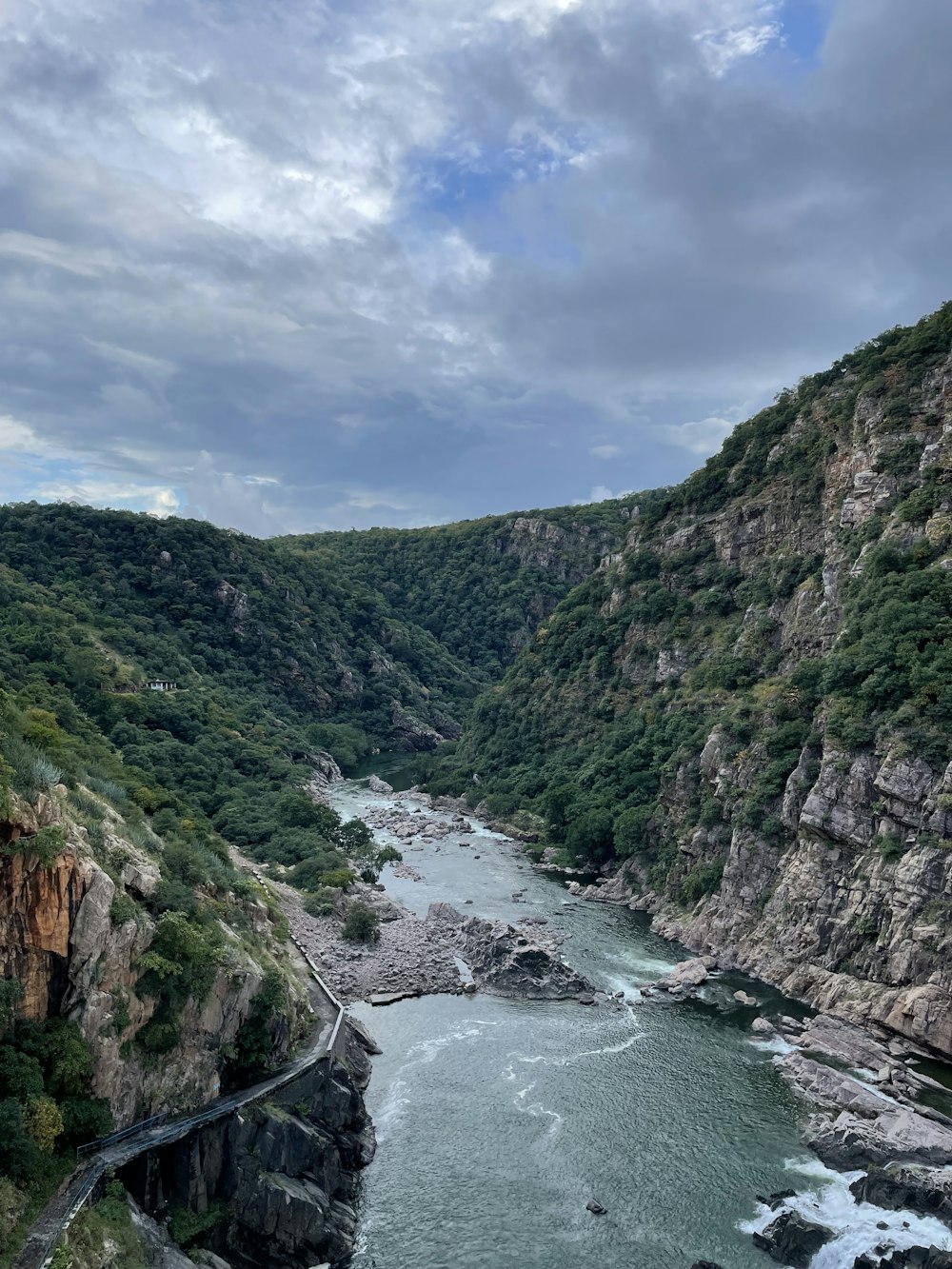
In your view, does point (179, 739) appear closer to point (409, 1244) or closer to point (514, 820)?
point (514, 820)

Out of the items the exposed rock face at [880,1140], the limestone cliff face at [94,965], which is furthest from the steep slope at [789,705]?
the limestone cliff face at [94,965]

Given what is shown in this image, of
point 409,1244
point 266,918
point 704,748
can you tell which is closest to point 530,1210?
point 409,1244

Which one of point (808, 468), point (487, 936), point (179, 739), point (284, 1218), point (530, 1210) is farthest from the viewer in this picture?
point (179, 739)

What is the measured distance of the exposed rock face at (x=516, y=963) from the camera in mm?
54188

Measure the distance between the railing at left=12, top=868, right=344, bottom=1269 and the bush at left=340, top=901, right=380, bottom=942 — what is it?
76.0ft

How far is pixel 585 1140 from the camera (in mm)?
38406

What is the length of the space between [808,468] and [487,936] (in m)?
54.3

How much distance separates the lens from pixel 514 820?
3836 inches

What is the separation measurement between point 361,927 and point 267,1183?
30.1m

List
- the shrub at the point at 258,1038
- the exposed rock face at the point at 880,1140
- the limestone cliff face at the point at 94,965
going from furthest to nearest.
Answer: the exposed rock face at the point at 880,1140 → the shrub at the point at 258,1038 → the limestone cliff face at the point at 94,965

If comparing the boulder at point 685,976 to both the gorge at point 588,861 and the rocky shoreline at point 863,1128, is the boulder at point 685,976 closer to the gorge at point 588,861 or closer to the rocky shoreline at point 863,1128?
the gorge at point 588,861

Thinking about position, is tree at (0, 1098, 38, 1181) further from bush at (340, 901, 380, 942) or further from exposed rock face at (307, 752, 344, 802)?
exposed rock face at (307, 752, 344, 802)

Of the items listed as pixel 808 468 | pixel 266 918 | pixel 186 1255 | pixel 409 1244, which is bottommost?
pixel 409 1244

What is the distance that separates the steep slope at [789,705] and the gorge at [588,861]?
0.29 meters
